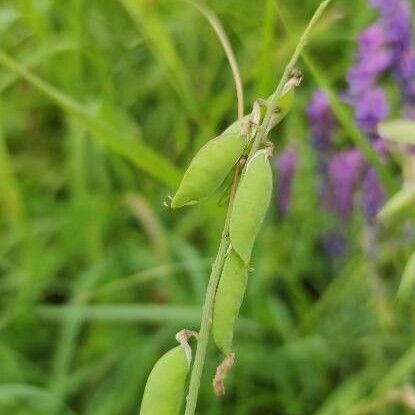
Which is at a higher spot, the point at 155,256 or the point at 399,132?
the point at 155,256

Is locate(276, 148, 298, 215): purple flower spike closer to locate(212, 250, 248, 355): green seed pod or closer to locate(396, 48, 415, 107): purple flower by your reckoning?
locate(396, 48, 415, 107): purple flower

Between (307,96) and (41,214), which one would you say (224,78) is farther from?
(41,214)

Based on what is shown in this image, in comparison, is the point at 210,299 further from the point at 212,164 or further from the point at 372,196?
the point at 372,196

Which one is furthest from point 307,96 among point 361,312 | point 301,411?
point 301,411

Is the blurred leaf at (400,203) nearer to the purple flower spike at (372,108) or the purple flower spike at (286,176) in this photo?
the purple flower spike at (372,108)

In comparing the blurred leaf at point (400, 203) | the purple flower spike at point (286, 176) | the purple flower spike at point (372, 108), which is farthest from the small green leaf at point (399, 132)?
the purple flower spike at point (286, 176)

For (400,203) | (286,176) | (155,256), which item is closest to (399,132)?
(400,203)

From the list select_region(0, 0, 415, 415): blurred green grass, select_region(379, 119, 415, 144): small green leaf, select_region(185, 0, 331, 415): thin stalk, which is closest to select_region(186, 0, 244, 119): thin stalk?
select_region(185, 0, 331, 415): thin stalk

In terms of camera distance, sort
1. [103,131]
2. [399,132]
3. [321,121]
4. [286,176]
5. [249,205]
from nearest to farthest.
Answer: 1. [249,205]
2. [399,132]
3. [103,131]
4. [321,121]
5. [286,176]
